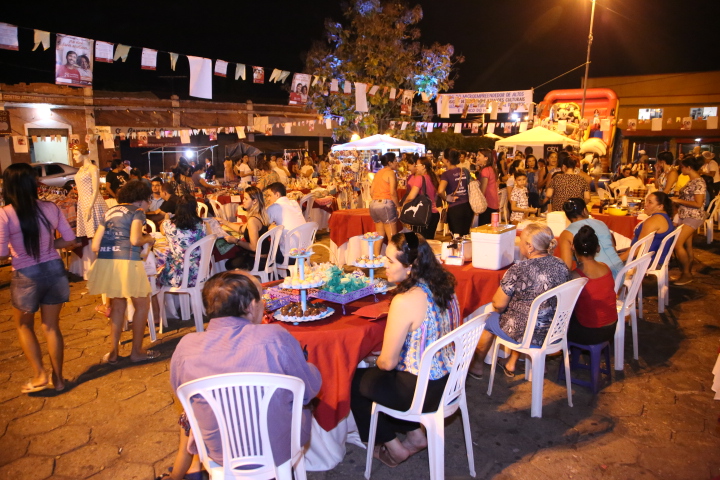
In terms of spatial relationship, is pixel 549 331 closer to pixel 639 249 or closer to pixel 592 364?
pixel 592 364

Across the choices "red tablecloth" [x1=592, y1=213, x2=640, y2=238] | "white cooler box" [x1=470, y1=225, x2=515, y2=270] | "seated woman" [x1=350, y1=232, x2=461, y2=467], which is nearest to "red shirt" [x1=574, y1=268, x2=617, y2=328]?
"white cooler box" [x1=470, y1=225, x2=515, y2=270]

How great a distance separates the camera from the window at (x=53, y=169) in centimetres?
1533

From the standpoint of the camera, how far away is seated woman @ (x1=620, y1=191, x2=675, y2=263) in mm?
5059

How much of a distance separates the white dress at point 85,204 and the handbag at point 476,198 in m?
5.03

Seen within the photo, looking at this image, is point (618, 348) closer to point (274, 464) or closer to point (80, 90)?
point (274, 464)

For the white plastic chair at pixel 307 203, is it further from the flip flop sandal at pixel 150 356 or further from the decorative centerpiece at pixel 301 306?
the decorative centerpiece at pixel 301 306

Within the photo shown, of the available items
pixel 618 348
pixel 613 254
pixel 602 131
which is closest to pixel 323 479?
pixel 618 348

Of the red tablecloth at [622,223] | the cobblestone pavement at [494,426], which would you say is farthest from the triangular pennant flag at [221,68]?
the red tablecloth at [622,223]

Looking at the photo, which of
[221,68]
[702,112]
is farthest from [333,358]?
[702,112]

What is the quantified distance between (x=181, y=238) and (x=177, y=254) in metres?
0.16

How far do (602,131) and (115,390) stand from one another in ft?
57.1

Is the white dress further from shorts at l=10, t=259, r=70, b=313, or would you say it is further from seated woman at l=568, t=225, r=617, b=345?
seated woman at l=568, t=225, r=617, b=345

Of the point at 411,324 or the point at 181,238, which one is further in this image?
the point at 181,238

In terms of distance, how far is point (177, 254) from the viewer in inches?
176
